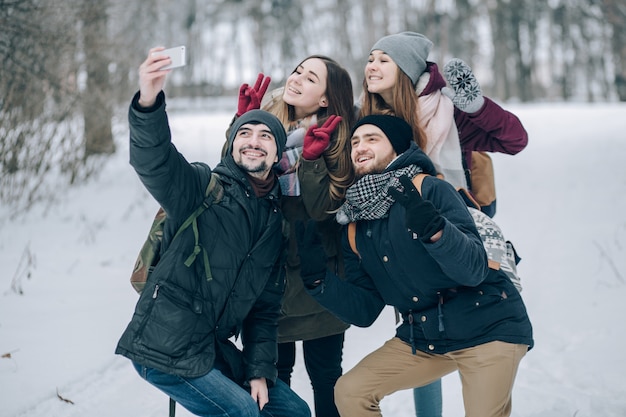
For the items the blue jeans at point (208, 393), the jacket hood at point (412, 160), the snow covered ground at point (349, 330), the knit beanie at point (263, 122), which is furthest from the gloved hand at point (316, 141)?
the snow covered ground at point (349, 330)

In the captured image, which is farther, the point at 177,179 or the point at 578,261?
the point at 578,261

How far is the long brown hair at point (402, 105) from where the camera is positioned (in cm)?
301

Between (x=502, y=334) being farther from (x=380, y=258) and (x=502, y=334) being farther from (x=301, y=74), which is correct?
(x=301, y=74)

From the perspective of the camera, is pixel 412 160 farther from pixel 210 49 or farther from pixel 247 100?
pixel 210 49

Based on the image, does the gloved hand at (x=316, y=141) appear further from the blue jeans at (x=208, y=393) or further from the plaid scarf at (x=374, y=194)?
the blue jeans at (x=208, y=393)

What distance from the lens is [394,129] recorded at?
9.15 feet

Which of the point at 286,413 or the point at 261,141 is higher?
the point at 261,141

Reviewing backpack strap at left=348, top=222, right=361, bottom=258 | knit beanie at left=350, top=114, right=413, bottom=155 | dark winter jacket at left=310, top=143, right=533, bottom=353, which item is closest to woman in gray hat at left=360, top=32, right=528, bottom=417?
knit beanie at left=350, top=114, right=413, bottom=155

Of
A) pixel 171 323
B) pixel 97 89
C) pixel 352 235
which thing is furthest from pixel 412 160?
pixel 97 89

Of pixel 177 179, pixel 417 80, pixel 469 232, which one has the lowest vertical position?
pixel 469 232

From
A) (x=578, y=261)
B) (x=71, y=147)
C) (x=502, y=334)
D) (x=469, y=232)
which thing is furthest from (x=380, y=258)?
(x=71, y=147)

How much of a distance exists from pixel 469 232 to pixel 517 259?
0.63 m

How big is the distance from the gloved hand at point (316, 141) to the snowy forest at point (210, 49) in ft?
13.5

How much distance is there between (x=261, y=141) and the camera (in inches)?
106
